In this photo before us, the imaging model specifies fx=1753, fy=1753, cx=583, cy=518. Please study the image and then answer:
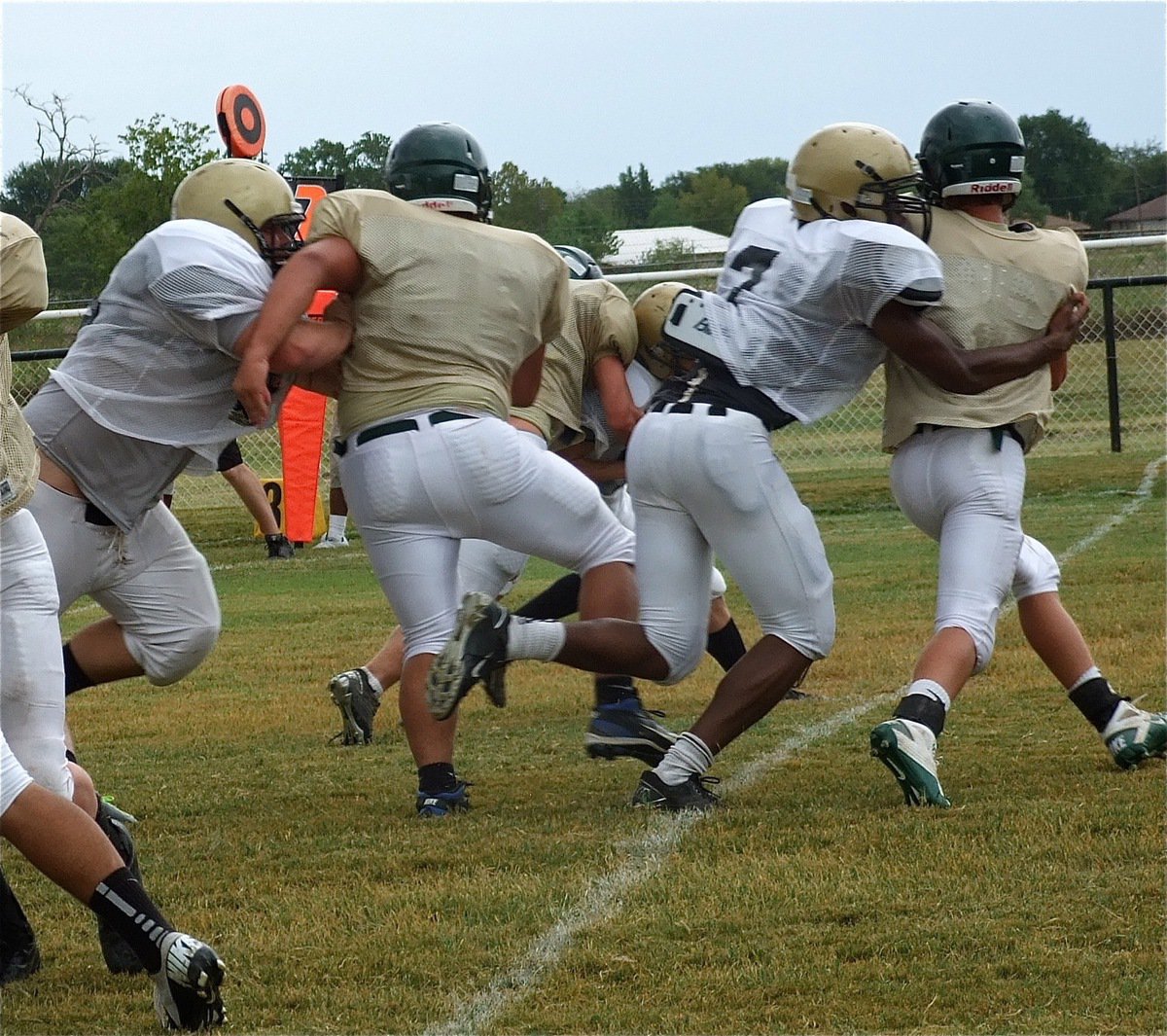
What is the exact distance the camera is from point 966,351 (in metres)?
4.99

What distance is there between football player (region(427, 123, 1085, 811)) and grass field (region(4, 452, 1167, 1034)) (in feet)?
1.47

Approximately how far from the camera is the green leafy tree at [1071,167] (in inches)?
2746

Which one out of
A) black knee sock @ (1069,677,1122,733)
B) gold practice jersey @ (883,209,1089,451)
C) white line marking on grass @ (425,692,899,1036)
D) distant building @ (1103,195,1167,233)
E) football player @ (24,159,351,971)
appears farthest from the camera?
distant building @ (1103,195,1167,233)

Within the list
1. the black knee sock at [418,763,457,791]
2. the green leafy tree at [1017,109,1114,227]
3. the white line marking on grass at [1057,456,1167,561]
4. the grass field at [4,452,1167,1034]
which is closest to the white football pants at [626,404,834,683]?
the grass field at [4,452,1167,1034]

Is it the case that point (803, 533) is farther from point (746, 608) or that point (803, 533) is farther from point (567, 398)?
point (746, 608)

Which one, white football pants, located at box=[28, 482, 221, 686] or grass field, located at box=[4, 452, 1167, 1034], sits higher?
white football pants, located at box=[28, 482, 221, 686]

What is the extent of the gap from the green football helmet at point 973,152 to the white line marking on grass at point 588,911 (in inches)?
76.6

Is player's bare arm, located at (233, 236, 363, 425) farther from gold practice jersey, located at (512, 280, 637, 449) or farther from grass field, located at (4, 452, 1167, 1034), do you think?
gold practice jersey, located at (512, 280, 637, 449)

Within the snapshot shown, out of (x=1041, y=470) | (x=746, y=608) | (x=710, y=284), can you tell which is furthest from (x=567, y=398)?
(x=710, y=284)

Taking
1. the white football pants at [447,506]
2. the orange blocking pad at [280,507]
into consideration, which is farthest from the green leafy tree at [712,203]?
the white football pants at [447,506]

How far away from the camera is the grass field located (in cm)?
337

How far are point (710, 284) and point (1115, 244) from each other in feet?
15.6

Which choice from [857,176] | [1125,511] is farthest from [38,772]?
[1125,511]

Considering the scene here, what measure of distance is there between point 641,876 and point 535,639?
0.83m
